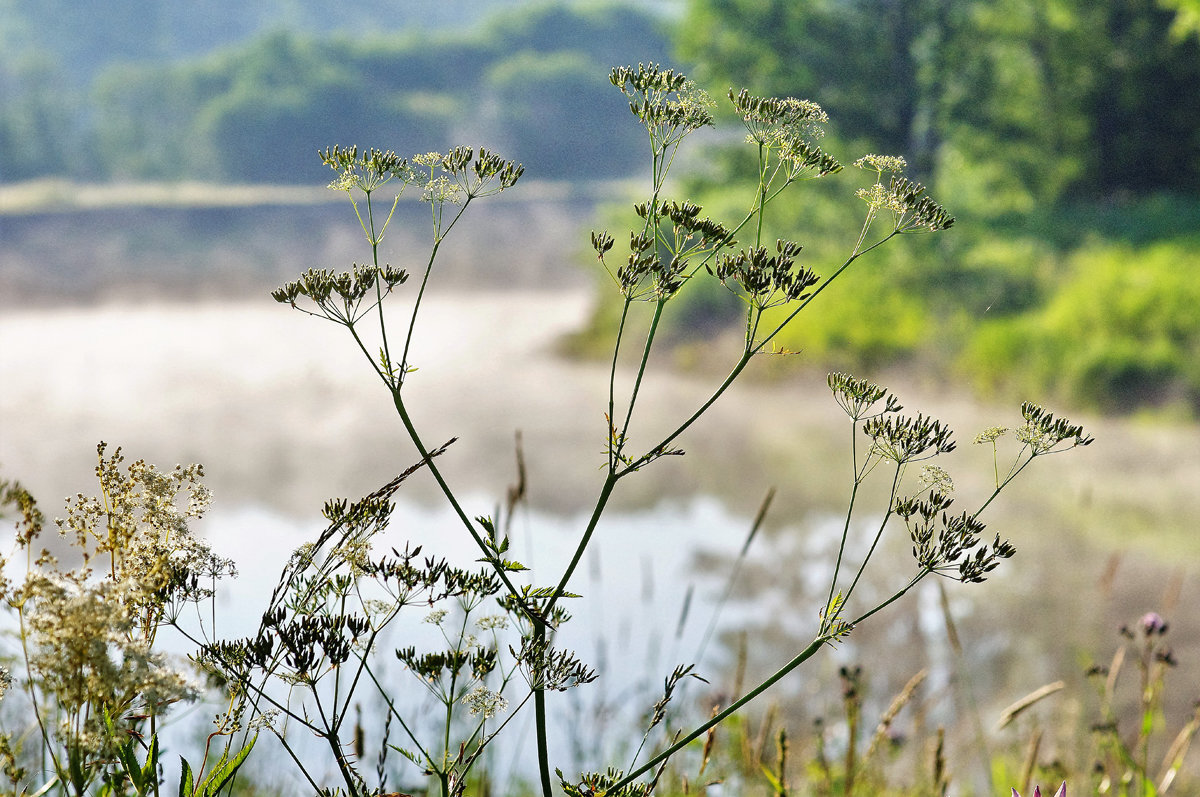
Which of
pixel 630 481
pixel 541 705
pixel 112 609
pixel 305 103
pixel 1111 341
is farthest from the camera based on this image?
pixel 305 103

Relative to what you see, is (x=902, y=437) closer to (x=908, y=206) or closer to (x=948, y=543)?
(x=948, y=543)

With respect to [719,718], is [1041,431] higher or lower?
higher

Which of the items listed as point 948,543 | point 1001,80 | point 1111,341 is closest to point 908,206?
point 948,543

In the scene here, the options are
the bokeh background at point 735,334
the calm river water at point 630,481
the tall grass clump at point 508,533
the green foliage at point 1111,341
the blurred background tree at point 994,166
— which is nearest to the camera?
the tall grass clump at point 508,533

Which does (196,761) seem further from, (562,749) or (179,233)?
(179,233)

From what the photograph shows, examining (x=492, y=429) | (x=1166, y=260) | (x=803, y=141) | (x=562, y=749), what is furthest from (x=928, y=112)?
(x=803, y=141)

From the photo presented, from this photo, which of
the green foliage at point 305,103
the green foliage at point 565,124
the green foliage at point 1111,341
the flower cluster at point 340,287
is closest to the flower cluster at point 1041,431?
the flower cluster at point 340,287

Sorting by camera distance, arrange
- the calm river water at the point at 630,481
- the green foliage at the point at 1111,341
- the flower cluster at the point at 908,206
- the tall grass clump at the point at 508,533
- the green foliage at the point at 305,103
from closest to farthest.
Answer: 1. the tall grass clump at the point at 508,533
2. the flower cluster at the point at 908,206
3. the calm river water at the point at 630,481
4. the green foliage at the point at 1111,341
5. the green foliage at the point at 305,103

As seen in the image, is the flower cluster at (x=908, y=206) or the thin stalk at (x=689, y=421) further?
the flower cluster at (x=908, y=206)

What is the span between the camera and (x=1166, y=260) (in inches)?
412

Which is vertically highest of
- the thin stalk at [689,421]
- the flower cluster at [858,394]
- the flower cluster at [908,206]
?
the flower cluster at [908,206]

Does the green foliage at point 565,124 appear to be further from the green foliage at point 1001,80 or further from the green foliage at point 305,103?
the green foliage at point 1001,80

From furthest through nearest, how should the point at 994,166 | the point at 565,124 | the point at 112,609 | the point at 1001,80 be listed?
the point at 565,124
the point at 994,166
the point at 1001,80
the point at 112,609

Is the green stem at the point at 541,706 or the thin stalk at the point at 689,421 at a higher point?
the thin stalk at the point at 689,421
